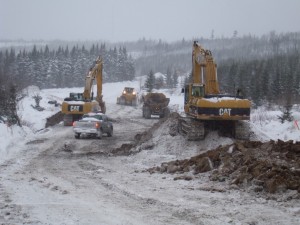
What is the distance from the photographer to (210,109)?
21.5 meters

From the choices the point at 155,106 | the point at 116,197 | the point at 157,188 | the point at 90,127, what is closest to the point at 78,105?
the point at 90,127

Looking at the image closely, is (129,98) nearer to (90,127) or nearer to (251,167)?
(90,127)

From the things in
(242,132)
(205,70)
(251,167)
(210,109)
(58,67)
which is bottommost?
(242,132)

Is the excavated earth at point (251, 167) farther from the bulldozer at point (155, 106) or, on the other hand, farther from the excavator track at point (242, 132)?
the bulldozer at point (155, 106)

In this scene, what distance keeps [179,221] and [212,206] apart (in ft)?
4.74

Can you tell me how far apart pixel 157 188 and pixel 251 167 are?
2.57m

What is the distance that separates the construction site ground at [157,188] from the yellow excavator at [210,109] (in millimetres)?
3003

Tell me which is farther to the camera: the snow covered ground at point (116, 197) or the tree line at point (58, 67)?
the tree line at point (58, 67)

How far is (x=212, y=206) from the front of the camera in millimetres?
9867

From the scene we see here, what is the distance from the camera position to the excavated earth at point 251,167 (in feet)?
35.8

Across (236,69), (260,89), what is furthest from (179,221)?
(236,69)

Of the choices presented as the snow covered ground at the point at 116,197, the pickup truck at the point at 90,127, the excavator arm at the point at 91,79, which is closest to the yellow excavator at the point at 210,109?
the snow covered ground at the point at 116,197

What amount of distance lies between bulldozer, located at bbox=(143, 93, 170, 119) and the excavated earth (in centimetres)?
3002

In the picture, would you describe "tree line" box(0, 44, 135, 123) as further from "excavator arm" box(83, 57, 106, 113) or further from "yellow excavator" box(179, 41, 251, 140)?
"yellow excavator" box(179, 41, 251, 140)
